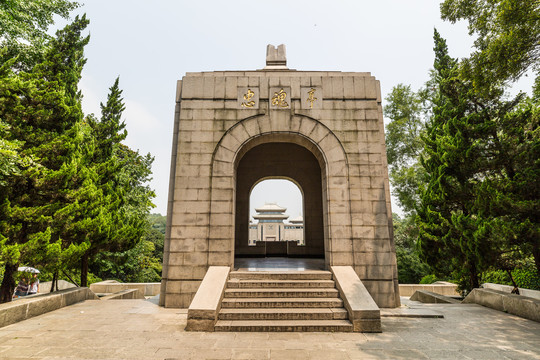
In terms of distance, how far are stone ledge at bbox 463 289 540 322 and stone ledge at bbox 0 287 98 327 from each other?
1058cm

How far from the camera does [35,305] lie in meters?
6.23

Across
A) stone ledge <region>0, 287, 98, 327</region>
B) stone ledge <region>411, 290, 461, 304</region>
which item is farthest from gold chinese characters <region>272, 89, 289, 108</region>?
stone ledge <region>411, 290, 461, 304</region>

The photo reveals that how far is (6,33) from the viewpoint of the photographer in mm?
7852

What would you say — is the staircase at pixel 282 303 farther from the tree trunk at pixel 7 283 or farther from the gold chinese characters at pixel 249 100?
the tree trunk at pixel 7 283

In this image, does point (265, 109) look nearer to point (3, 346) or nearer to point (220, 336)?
point (220, 336)

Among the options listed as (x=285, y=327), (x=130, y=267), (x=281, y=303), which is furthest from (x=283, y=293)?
(x=130, y=267)

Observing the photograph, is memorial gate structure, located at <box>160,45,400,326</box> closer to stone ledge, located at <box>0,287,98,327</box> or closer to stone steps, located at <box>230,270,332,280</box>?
stone steps, located at <box>230,270,332,280</box>

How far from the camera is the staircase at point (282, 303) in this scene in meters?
5.38

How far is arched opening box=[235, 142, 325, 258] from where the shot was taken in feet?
42.7

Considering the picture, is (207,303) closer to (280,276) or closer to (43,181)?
(280,276)

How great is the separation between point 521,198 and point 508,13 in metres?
4.26

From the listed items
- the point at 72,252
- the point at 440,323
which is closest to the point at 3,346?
the point at 72,252

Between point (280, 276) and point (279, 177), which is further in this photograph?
point (279, 177)

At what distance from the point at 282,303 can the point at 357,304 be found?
61.1 inches
